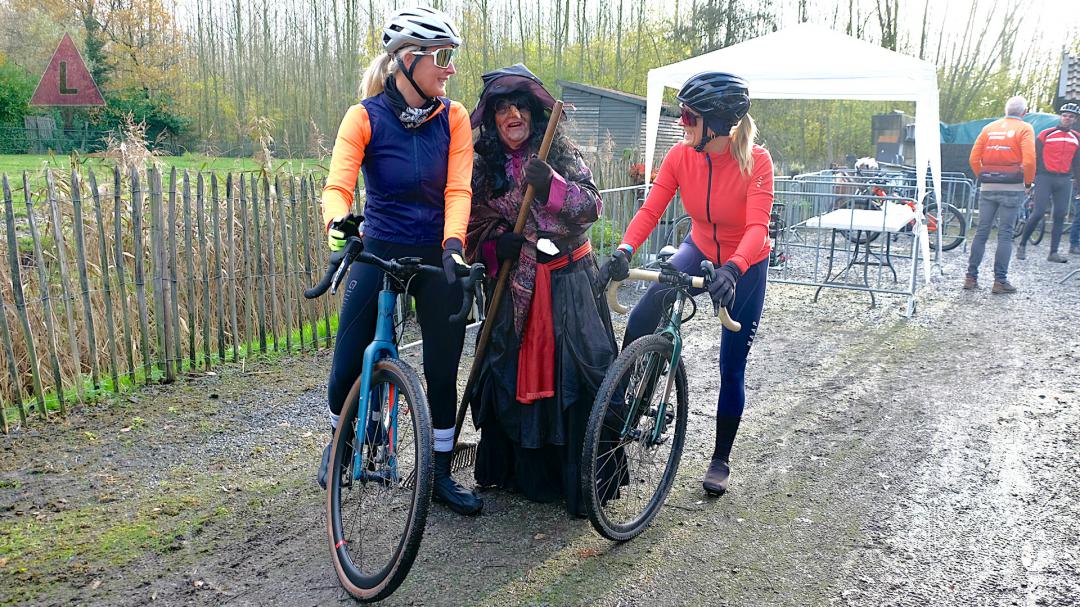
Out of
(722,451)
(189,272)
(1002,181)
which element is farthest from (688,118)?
(1002,181)

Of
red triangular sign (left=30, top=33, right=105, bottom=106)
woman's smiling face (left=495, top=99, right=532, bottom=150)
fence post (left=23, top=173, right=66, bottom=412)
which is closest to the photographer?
woman's smiling face (left=495, top=99, right=532, bottom=150)

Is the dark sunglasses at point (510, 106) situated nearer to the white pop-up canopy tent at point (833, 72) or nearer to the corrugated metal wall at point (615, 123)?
the white pop-up canopy tent at point (833, 72)

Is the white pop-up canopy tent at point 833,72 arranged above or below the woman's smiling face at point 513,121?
above

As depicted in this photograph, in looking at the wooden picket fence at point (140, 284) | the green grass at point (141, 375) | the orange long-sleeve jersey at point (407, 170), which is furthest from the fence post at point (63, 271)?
the orange long-sleeve jersey at point (407, 170)

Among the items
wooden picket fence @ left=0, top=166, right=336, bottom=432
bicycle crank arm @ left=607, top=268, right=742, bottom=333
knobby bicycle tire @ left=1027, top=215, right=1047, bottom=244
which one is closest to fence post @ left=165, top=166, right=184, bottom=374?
wooden picket fence @ left=0, top=166, right=336, bottom=432

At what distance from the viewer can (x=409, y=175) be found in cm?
310

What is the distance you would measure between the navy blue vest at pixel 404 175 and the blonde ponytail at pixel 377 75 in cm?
4

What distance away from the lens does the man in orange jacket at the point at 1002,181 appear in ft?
30.3

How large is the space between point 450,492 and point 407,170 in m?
1.41

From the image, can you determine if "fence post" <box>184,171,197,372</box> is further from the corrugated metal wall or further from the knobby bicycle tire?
the corrugated metal wall

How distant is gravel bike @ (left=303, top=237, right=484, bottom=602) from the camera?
→ 2785 millimetres

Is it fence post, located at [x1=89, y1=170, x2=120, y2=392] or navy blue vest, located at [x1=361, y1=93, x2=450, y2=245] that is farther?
fence post, located at [x1=89, y1=170, x2=120, y2=392]

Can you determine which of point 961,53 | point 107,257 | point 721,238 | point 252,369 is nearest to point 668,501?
point 721,238

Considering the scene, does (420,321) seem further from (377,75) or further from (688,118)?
(688,118)
